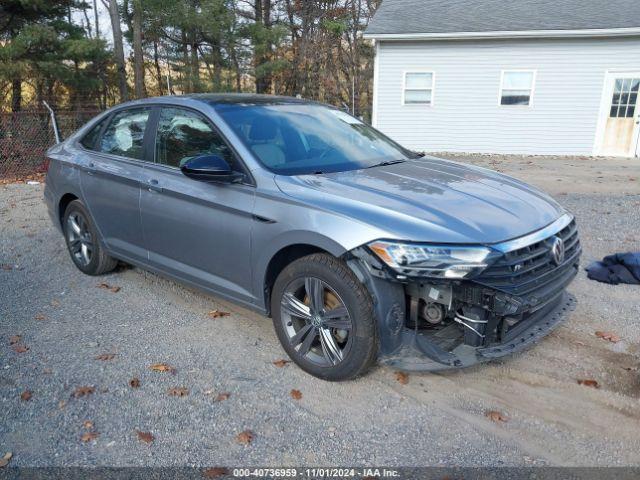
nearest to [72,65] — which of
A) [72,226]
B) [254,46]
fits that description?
[254,46]

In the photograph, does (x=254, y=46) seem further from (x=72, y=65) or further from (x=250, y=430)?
(x=250, y=430)

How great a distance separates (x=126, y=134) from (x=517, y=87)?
1296 cm

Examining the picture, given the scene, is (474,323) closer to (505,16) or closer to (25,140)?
(25,140)

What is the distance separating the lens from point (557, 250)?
2.95 m

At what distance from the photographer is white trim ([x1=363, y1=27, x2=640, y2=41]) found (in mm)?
13289

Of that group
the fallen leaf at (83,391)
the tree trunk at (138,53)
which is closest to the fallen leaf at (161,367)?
the fallen leaf at (83,391)

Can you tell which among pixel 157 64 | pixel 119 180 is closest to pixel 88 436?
pixel 119 180

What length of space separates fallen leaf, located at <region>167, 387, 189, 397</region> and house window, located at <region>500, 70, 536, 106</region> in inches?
552

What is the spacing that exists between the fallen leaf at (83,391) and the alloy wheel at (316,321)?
4.05 ft

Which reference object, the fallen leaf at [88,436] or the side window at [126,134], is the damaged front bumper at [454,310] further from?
the side window at [126,134]

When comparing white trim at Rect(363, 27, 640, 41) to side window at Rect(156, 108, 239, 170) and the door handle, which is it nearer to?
side window at Rect(156, 108, 239, 170)

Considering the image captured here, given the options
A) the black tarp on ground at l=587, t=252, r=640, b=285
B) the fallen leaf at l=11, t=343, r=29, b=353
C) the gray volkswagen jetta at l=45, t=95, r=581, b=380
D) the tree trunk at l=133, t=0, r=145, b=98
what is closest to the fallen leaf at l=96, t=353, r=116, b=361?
the fallen leaf at l=11, t=343, r=29, b=353

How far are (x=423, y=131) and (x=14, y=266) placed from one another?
1248 cm

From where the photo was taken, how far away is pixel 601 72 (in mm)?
13898
